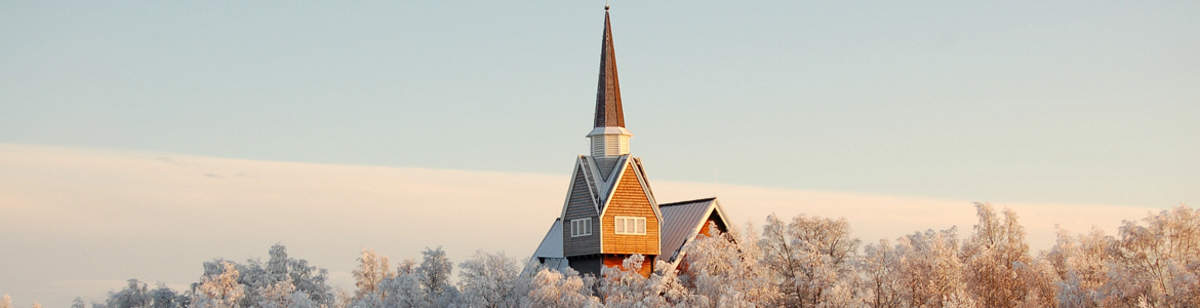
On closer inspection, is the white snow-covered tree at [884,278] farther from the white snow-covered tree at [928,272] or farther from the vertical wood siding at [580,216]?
the vertical wood siding at [580,216]

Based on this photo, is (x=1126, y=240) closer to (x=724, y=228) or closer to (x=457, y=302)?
(x=724, y=228)

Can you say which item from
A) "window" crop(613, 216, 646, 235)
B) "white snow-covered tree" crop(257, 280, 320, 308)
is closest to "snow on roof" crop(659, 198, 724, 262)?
"window" crop(613, 216, 646, 235)

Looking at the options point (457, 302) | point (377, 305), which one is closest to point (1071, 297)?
point (457, 302)

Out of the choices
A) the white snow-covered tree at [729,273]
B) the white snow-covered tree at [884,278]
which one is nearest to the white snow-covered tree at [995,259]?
the white snow-covered tree at [884,278]

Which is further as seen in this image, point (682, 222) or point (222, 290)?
point (222, 290)

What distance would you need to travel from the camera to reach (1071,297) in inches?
2015

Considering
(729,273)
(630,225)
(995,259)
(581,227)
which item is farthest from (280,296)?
(995,259)

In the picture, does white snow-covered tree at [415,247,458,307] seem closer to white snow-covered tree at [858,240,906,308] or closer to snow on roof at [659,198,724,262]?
snow on roof at [659,198,724,262]

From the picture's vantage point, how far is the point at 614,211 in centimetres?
6109

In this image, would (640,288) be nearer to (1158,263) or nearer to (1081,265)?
(1081,265)

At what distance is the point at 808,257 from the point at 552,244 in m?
22.5

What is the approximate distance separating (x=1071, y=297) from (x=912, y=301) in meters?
6.95

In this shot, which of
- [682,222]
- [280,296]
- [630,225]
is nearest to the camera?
[630,225]

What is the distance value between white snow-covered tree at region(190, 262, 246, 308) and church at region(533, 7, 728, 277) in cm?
2007
